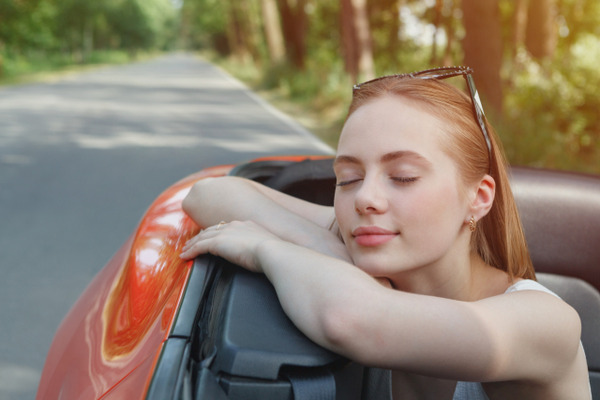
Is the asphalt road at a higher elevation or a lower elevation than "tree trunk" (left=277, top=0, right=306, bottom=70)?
lower

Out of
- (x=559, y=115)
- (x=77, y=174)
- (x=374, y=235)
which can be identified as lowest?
(x=77, y=174)

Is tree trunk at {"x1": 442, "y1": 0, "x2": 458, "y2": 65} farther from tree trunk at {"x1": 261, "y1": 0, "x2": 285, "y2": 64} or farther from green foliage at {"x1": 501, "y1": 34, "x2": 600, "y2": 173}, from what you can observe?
green foliage at {"x1": 501, "y1": 34, "x2": 600, "y2": 173}

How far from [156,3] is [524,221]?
402 ft

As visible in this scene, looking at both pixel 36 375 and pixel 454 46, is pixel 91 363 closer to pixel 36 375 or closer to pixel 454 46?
pixel 36 375

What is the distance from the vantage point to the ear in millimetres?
1652

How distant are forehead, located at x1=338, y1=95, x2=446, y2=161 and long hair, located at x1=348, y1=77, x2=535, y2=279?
0.02 m

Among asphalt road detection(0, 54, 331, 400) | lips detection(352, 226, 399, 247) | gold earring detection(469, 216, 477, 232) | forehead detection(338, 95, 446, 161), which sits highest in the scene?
forehead detection(338, 95, 446, 161)

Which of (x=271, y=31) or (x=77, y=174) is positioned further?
(x=271, y=31)

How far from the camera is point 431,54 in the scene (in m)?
26.1

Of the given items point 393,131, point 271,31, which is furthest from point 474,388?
point 271,31

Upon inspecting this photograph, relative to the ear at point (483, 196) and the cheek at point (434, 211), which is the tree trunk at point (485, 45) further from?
the cheek at point (434, 211)

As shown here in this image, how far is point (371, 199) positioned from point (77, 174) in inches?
288

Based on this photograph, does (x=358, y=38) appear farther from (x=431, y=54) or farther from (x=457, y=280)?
→ (x=457, y=280)

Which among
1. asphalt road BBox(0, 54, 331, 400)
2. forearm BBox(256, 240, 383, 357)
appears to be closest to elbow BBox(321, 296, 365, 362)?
forearm BBox(256, 240, 383, 357)
